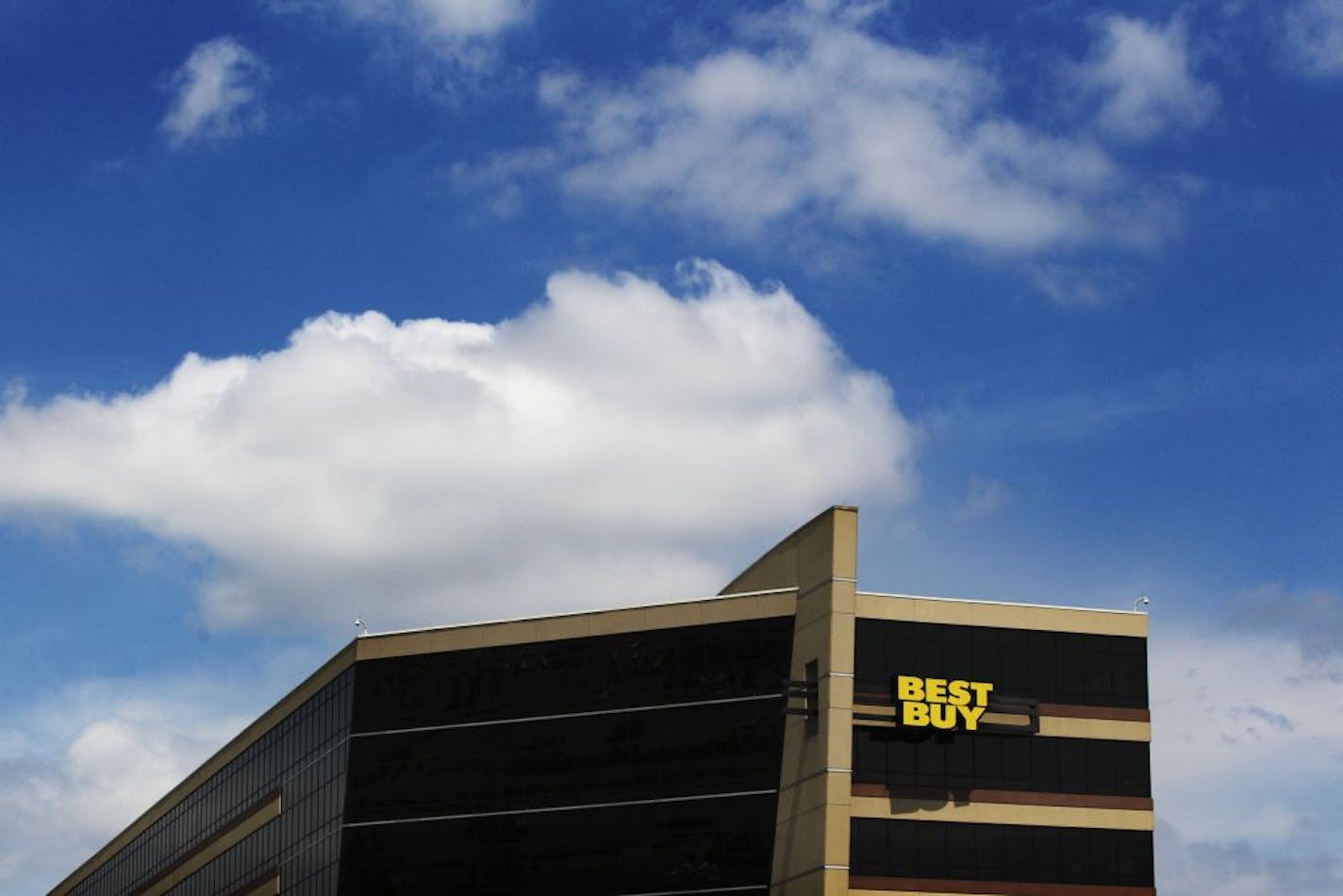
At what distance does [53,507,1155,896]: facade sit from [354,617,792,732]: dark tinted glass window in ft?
0.34

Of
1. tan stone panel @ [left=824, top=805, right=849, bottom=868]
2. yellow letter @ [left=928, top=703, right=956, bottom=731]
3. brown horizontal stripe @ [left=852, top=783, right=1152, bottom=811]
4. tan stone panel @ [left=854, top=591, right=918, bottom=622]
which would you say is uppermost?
tan stone panel @ [left=854, top=591, right=918, bottom=622]

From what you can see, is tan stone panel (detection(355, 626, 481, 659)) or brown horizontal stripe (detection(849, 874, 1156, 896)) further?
tan stone panel (detection(355, 626, 481, 659))

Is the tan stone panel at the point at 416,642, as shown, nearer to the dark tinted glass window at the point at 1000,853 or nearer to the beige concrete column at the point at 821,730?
the beige concrete column at the point at 821,730

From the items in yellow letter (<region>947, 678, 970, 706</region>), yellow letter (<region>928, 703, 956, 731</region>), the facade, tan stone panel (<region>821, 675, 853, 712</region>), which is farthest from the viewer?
yellow letter (<region>947, 678, 970, 706</region>)

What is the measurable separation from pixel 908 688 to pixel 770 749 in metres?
6.69

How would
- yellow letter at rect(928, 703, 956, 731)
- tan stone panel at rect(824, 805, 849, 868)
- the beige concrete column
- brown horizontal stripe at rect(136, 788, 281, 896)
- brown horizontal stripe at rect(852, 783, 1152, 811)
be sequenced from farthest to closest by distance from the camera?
brown horizontal stripe at rect(136, 788, 281, 896), yellow letter at rect(928, 703, 956, 731), brown horizontal stripe at rect(852, 783, 1152, 811), the beige concrete column, tan stone panel at rect(824, 805, 849, 868)

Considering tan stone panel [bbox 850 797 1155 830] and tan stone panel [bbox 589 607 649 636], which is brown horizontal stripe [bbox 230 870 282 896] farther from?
tan stone panel [bbox 850 797 1155 830]

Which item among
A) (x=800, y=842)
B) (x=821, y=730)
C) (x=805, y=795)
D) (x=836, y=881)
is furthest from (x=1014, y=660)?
(x=836, y=881)

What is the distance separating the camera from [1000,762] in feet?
283

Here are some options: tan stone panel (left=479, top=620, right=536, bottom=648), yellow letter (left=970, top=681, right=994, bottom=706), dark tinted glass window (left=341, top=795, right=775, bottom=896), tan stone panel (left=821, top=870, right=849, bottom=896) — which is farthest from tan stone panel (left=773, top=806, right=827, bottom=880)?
tan stone panel (left=479, top=620, right=536, bottom=648)

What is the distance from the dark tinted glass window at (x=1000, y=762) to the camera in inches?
3342

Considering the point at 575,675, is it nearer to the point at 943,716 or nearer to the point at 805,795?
the point at 805,795

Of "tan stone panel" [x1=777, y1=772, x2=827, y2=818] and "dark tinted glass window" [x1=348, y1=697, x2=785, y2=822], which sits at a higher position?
"dark tinted glass window" [x1=348, y1=697, x2=785, y2=822]

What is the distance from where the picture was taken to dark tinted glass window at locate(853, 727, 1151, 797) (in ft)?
278
